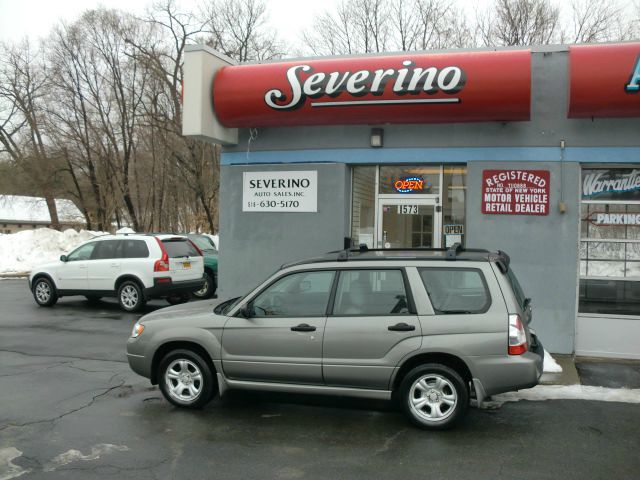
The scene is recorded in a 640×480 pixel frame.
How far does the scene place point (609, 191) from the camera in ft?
30.7

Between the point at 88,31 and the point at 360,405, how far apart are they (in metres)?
37.2

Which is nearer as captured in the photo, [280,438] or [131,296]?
[280,438]

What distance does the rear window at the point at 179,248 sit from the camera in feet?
46.3

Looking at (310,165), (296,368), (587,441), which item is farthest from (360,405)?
(310,165)

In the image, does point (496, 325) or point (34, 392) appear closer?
point (496, 325)

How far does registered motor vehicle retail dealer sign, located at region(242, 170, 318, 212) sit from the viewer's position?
10438mm

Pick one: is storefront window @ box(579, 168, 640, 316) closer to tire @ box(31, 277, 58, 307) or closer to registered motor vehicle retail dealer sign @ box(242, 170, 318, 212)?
registered motor vehicle retail dealer sign @ box(242, 170, 318, 212)

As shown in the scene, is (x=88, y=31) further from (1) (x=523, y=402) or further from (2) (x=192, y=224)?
(1) (x=523, y=402)

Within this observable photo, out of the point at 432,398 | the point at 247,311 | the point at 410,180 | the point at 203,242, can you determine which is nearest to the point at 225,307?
the point at 247,311

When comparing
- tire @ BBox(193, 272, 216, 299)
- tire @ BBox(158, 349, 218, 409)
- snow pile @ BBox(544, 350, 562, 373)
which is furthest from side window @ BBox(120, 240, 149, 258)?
snow pile @ BBox(544, 350, 562, 373)

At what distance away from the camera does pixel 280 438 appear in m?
5.73

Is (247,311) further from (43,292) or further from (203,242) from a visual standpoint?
(203,242)

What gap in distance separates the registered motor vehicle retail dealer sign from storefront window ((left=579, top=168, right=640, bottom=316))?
4.30 meters

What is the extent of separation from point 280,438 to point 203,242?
1364 cm
